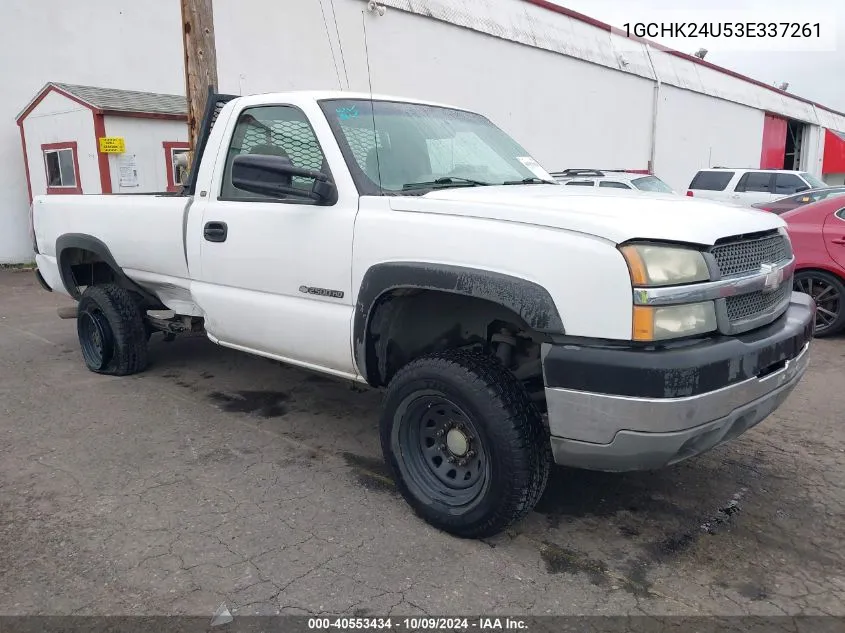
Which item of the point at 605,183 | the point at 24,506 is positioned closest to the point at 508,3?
the point at 605,183

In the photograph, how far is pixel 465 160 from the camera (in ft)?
13.0

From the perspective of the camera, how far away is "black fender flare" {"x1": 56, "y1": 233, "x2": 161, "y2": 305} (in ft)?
17.2

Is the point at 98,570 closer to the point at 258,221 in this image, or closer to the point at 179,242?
the point at 258,221

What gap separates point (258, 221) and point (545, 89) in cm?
1804

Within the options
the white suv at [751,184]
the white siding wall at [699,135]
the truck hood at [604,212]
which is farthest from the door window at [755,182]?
the truck hood at [604,212]

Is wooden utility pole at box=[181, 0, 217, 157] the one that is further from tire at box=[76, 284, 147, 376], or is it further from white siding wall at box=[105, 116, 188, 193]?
white siding wall at box=[105, 116, 188, 193]

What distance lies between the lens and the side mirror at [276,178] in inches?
129

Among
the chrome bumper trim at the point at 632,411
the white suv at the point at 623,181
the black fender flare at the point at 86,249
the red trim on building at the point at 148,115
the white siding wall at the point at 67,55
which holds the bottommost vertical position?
the chrome bumper trim at the point at 632,411

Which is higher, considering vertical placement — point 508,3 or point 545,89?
point 508,3

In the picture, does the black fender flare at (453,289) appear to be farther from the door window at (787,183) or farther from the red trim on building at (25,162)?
the door window at (787,183)

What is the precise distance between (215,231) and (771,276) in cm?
299

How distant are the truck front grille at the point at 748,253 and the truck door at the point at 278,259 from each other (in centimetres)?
167

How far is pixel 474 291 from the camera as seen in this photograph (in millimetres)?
2848

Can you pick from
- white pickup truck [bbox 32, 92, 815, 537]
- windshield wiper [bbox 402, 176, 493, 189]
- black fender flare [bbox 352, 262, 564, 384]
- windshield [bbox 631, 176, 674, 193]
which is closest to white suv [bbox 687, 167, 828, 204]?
windshield [bbox 631, 176, 674, 193]
